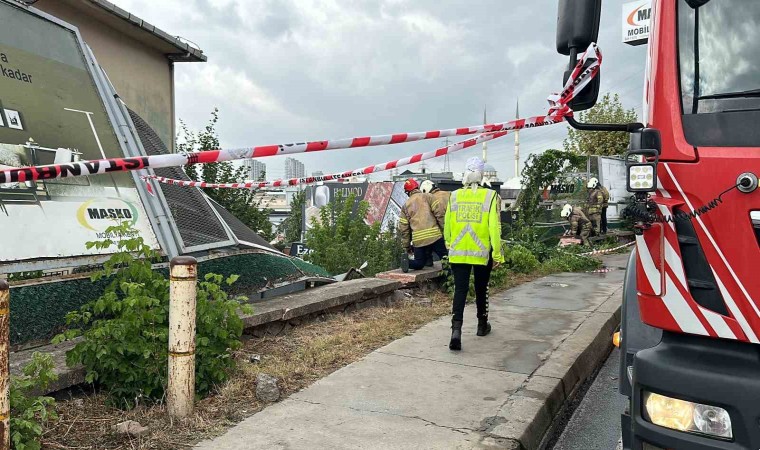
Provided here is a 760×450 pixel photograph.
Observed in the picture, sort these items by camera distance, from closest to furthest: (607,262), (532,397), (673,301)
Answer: (673,301) → (532,397) → (607,262)

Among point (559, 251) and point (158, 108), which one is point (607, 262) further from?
point (158, 108)

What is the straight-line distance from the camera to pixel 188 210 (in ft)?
18.8

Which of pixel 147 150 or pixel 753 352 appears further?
pixel 147 150

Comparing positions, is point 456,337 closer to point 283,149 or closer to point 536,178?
point 283,149

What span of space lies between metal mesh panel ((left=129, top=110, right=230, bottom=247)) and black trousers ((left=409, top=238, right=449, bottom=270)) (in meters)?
3.21

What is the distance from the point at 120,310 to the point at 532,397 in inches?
105

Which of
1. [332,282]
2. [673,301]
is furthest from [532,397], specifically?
[332,282]

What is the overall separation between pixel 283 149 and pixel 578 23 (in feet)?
5.35

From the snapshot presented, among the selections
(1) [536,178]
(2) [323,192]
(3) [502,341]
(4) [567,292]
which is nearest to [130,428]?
(3) [502,341]

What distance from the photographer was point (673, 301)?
2283 millimetres

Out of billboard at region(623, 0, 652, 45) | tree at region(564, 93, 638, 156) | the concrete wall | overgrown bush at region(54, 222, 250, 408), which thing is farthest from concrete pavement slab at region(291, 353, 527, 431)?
tree at region(564, 93, 638, 156)

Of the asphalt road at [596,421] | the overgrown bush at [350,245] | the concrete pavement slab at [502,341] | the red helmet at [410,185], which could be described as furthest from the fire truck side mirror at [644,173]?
the overgrown bush at [350,245]

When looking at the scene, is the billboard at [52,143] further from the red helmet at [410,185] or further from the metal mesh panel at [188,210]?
the red helmet at [410,185]

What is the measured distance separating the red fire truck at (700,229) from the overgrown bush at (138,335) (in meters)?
2.55
